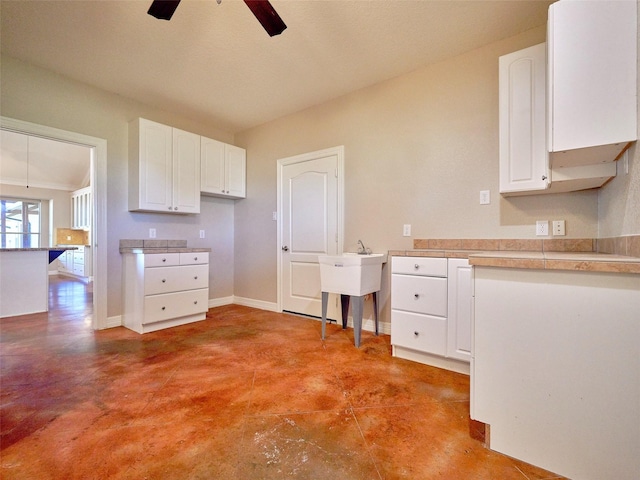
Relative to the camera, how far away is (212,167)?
3752mm

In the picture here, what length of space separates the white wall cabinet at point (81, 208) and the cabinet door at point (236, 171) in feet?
17.4

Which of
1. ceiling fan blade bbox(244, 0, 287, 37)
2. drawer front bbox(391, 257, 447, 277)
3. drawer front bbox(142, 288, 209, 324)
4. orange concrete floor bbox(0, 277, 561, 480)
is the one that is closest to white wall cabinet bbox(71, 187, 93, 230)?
orange concrete floor bbox(0, 277, 561, 480)

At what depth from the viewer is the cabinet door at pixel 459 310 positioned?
78.1 inches

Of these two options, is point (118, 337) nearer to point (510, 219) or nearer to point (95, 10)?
point (95, 10)

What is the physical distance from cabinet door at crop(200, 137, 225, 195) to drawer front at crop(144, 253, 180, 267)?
1.00m

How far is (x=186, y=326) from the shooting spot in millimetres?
3150

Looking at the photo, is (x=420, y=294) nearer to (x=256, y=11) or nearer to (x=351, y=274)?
(x=351, y=274)

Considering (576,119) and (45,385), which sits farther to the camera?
(45,385)

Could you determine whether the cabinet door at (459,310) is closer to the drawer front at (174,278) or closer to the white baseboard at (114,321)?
the drawer front at (174,278)

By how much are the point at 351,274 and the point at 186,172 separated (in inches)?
93.4

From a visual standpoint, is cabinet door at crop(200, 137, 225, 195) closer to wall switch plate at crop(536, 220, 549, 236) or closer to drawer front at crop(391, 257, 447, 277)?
drawer front at crop(391, 257, 447, 277)

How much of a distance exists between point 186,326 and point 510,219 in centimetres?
326

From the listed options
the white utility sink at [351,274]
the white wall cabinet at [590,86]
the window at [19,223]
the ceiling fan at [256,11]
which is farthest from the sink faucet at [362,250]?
the window at [19,223]

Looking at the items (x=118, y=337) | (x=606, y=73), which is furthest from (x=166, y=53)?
(x=606, y=73)
